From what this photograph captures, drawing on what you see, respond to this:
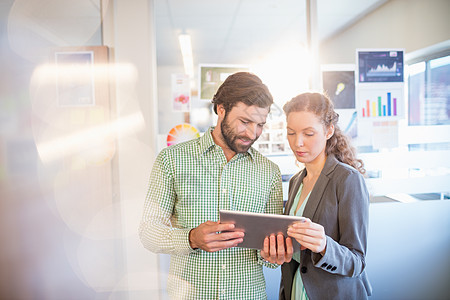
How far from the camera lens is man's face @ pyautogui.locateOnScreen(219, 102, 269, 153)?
4.51ft

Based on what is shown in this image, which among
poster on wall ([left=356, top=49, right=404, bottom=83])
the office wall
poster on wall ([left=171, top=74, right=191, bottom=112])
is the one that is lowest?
poster on wall ([left=171, top=74, right=191, bottom=112])

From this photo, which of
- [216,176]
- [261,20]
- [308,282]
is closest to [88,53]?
[261,20]

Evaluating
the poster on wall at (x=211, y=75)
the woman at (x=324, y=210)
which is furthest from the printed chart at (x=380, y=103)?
the woman at (x=324, y=210)

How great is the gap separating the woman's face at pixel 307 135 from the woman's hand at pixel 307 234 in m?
0.40

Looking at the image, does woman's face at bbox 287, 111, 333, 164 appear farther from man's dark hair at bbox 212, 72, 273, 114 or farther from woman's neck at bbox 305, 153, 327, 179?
man's dark hair at bbox 212, 72, 273, 114

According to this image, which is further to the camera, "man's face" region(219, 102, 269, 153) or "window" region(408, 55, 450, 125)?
"window" region(408, 55, 450, 125)

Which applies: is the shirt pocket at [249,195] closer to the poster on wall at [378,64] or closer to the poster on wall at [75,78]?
the poster on wall at [75,78]

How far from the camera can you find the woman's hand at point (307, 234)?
→ 110 centimetres

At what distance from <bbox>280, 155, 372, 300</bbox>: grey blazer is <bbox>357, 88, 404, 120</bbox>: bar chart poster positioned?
1313 mm

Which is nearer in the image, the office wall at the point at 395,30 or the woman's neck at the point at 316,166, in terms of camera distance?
the woman's neck at the point at 316,166

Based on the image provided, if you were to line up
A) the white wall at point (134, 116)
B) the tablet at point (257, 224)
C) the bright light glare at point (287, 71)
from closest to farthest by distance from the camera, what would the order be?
1. the tablet at point (257, 224)
2. the white wall at point (134, 116)
3. the bright light glare at point (287, 71)

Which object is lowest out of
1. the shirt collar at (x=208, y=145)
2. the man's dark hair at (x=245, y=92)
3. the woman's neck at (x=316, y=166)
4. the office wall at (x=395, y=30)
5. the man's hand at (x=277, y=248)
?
the man's hand at (x=277, y=248)

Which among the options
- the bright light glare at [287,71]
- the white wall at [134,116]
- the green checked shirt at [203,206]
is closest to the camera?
the green checked shirt at [203,206]

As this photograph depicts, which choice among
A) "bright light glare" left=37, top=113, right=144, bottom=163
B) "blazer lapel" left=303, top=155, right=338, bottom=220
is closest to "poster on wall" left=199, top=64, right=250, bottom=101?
"bright light glare" left=37, top=113, right=144, bottom=163
